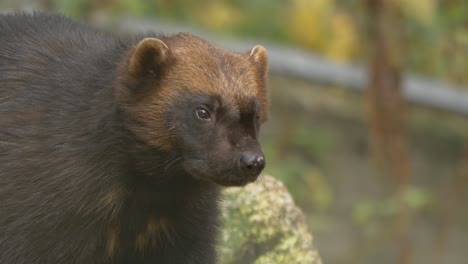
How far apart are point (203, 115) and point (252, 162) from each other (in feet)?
0.97

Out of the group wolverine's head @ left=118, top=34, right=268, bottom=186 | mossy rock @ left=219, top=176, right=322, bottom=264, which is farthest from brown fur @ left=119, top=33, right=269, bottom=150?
mossy rock @ left=219, top=176, right=322, bottom=264

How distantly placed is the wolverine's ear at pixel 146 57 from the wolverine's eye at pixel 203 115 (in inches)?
11.8

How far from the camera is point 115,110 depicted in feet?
14.1

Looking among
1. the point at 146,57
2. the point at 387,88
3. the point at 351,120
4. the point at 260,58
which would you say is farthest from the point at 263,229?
the point at 351,120

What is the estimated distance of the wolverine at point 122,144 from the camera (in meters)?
4.18

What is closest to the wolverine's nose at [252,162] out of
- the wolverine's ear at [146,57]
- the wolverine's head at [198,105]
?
the wolverine's head at [198,105]

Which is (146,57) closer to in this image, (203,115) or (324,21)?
(203,115)

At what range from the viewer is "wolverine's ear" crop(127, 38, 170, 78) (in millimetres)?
4312

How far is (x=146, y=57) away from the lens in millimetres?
4320

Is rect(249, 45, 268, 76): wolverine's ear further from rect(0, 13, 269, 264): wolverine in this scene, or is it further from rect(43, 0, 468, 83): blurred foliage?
rect(43, 0, 468, 83): blurred foliage

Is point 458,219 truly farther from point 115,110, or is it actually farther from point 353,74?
point 115,110

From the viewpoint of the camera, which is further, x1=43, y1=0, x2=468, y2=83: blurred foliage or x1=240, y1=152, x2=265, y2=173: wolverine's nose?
x1=43, y1=0, x2=468, y2=83: blurred foliage

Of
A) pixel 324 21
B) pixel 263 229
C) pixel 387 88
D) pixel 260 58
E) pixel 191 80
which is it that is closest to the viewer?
pixel 191 80

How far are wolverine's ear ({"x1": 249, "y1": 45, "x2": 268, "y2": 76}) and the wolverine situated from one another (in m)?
0.02
